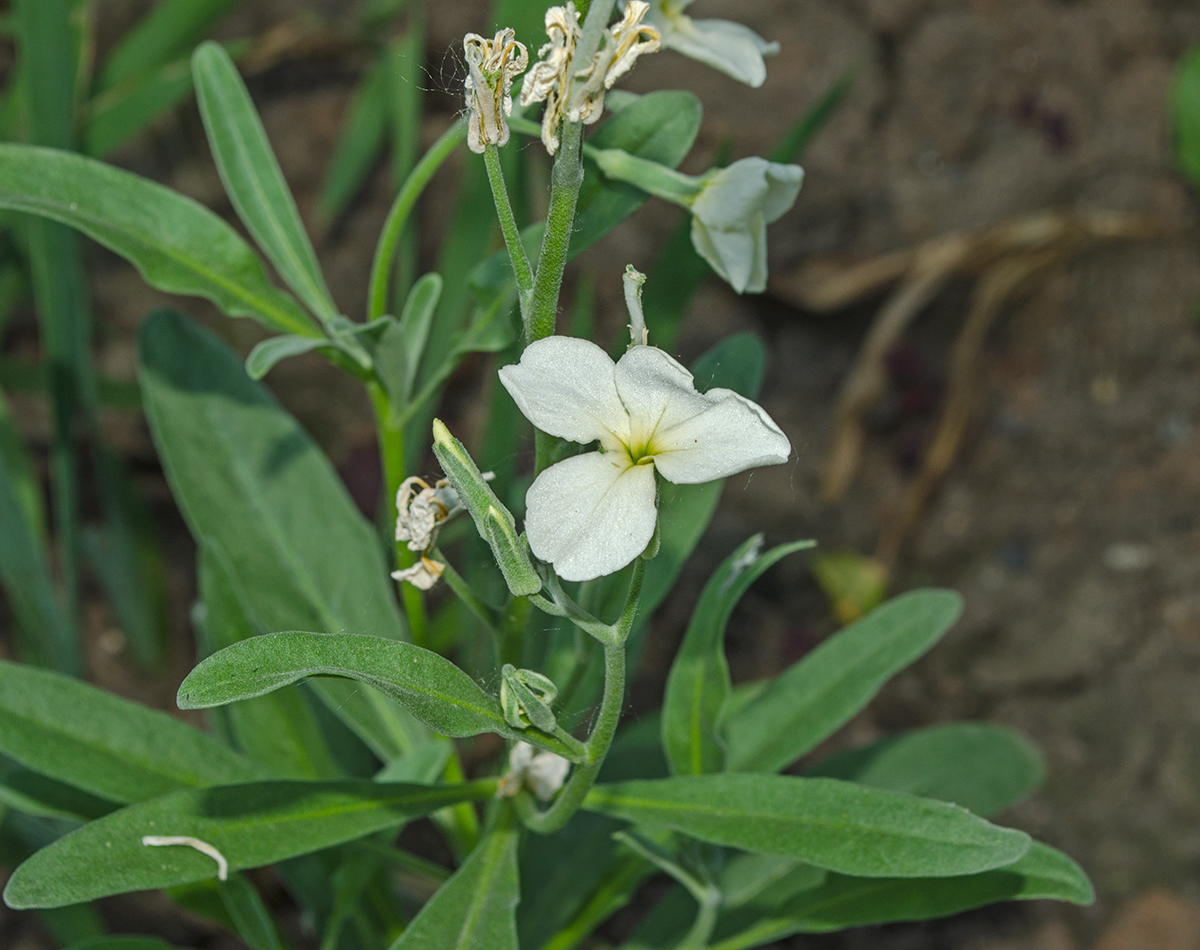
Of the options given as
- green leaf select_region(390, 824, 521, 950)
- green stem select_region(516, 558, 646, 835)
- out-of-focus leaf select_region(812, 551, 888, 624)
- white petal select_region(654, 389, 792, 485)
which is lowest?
out-of-focus leaf select_region(812, 551, 888, 624)

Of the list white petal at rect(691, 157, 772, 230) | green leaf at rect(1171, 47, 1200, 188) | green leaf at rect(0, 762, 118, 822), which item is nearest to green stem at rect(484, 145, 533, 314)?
white petal at rect(691, 157, 772, 230)

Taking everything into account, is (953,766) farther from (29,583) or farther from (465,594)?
(29,583)

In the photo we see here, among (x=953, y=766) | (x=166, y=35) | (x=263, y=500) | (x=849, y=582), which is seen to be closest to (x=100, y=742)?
(x=263, y=500)

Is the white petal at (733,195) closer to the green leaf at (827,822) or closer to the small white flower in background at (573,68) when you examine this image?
the small white flower in background at (573,68)

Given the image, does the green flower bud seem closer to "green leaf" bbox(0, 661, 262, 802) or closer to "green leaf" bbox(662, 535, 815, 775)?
"green leaf" bbox(662, 535, 815, 775)

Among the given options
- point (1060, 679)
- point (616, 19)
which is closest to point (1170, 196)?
point (1060, 679)

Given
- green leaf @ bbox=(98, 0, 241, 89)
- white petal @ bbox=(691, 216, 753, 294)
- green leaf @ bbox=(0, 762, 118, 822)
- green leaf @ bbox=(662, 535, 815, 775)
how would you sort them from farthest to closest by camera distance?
green leaf @ bbox=(98, 0, 241, 89) < green leaf @ bbox=(0, 762, 118, 822) < green leaf @ bbox=(662, 535, 815, 775) < white petal @ bbox=(691, 216, 753, 294)
